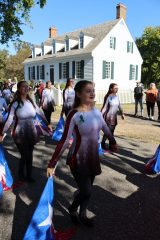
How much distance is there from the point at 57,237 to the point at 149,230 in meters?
1.29

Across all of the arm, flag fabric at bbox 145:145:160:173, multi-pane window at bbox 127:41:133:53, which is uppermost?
multi-pane window at bbox 127:41:133:53

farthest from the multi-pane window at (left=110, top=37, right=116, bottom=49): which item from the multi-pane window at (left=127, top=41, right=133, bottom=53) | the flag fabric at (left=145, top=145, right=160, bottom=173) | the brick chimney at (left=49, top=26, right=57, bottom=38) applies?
the flag fabric at (left=145, top=145, right=160, bottom=173)

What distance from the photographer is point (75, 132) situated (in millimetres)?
3781

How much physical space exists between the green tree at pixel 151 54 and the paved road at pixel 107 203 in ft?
138

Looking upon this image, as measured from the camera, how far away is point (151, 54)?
157 feet

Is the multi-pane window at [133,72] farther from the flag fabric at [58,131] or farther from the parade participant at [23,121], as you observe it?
the parade participant at [23,121]

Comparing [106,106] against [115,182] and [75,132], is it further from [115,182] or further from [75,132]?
[75,132]

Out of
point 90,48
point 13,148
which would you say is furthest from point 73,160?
point 90,48

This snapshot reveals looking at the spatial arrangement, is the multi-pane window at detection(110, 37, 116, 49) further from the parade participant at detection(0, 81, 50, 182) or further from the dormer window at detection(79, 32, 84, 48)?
the parade participant at detection(0, 81, 50, 182)

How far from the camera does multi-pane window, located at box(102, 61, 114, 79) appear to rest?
3029 centimetres

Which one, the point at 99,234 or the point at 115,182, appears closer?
the point at 99,234

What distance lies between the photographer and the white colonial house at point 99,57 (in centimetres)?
2995

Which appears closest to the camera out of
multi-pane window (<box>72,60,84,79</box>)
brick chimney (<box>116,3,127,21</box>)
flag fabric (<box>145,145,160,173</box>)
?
flag fabric (<box>145,145,160,173</box>)

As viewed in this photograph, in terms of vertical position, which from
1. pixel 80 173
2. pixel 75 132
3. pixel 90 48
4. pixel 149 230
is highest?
pixel 90 48
